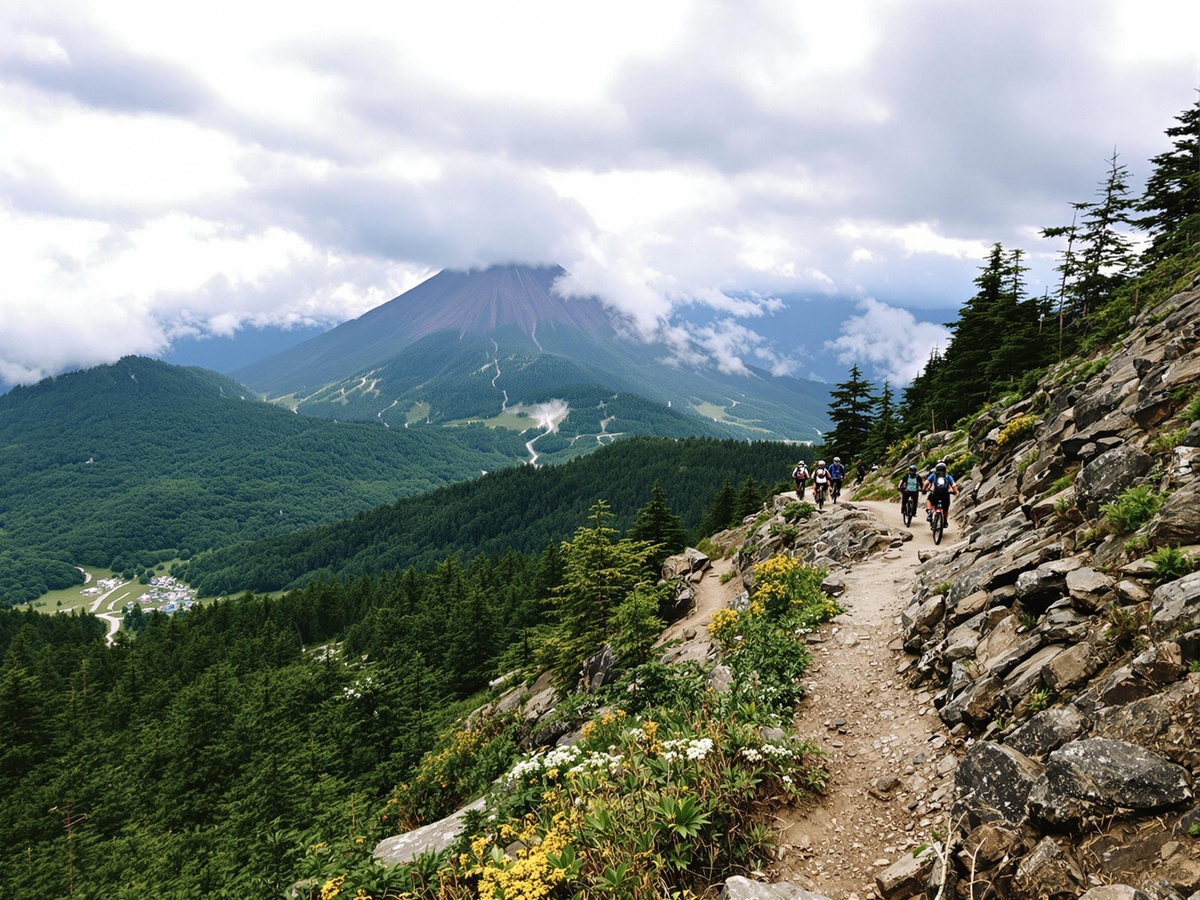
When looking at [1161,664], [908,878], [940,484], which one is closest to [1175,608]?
[1161,664]

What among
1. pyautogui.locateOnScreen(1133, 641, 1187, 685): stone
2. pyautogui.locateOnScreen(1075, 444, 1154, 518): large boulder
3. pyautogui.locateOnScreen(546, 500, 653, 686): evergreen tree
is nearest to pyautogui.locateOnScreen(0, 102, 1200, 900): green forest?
pyautogui.locateOnScreen(546, 500, 653, 686): evergreen tree

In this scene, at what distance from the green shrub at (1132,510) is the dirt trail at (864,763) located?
3666 millimetres

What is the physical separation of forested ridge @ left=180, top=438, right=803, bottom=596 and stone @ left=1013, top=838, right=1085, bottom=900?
5848 inches

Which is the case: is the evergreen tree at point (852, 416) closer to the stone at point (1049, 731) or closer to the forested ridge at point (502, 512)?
the stone at point (1049, 731)

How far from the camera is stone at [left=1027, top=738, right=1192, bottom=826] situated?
436cm

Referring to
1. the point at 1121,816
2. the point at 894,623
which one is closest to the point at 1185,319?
the point at 894,623

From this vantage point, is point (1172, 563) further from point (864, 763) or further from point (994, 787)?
point (864, 763)

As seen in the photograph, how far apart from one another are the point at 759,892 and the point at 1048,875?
94.3 inches

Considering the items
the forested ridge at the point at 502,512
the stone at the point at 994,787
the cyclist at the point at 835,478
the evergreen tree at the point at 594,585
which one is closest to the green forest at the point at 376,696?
the evergreen tree at the point at 594,585

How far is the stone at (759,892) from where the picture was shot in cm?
516

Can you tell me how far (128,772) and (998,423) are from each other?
56.3 m

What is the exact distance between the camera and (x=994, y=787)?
17.6 ft

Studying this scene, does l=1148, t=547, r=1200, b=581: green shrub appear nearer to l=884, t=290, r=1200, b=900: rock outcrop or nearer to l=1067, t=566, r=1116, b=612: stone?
l=884, t=290, r=1200, b=900: rock outcrop

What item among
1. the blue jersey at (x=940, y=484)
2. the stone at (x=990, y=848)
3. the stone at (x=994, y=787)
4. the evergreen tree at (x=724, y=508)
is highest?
the blue jersey at (x=940, y=484)
